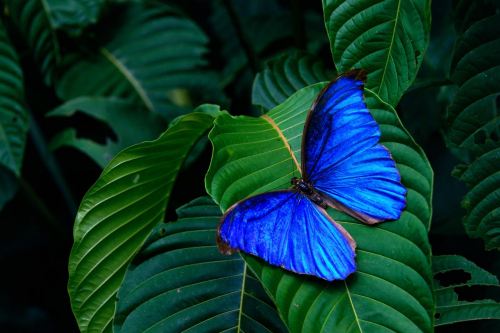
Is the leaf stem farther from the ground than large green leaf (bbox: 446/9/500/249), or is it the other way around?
the leaf stem

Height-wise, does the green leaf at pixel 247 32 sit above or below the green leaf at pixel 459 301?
above

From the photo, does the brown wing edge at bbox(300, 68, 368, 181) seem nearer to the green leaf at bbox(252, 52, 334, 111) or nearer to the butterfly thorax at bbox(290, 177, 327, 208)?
the butterfly thorax at bbox(290, 177, 327, 208)

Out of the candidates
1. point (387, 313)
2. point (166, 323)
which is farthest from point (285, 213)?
point (166, 323)

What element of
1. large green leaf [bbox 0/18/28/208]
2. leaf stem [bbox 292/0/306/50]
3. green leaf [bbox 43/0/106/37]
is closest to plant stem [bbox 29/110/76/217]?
large green leaf [bbox 0/18/28/208]

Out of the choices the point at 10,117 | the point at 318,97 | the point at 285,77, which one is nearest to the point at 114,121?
the point at 10,117

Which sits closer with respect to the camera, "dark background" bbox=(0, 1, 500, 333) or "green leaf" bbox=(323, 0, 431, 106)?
"green leaf" bbox=(323, 0, 431, 106)

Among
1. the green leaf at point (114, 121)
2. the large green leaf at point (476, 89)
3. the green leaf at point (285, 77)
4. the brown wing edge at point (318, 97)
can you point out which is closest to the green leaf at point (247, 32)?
the green leaf at point (114, 121)

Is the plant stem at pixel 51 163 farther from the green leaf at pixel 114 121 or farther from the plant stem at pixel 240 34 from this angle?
the plant stem at pixel 240 34
